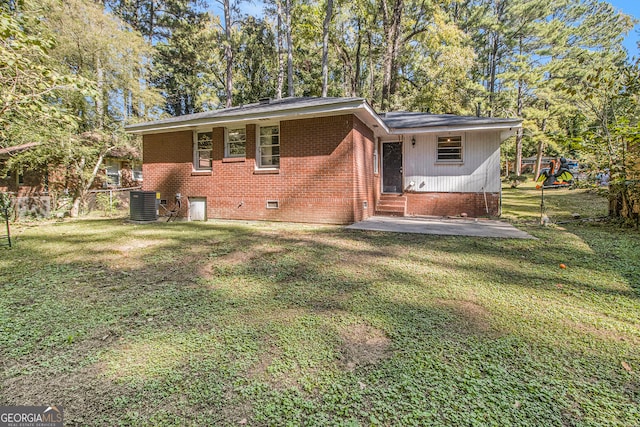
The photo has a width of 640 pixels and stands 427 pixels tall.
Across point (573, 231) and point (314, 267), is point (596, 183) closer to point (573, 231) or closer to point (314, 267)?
point (573, 231)

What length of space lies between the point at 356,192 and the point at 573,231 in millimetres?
5167

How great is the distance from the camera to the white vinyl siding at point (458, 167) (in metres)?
9.66

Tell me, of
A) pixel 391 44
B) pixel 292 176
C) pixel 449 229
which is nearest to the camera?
pixel 449 229

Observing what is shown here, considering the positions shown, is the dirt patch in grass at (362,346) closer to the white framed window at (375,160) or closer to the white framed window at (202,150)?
the white framed window at (375,160)

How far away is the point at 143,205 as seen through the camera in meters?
9.34

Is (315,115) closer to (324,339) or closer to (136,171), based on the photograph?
(324,339)

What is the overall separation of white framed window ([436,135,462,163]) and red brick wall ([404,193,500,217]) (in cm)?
121

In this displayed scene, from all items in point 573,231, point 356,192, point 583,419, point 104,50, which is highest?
point 104,50

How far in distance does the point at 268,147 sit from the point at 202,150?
2.62 m

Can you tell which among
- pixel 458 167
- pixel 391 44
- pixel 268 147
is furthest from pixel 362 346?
pixel 391 44

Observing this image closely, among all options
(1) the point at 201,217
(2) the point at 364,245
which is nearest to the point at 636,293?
(2) the point at 364,245

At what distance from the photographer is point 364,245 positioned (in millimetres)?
5699

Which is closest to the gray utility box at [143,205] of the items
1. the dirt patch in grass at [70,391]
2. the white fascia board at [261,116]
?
the white fascia board at [261,116]

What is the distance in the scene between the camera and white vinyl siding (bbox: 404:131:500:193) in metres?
9.66
